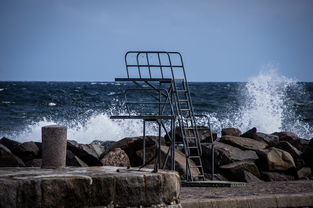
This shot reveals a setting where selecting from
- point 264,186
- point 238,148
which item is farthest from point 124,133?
point 264,186

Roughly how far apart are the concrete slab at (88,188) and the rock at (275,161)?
6.88 m

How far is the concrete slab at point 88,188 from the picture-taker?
6.59m

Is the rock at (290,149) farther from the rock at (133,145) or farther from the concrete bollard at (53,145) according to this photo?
the concrete bollard at (53,145)

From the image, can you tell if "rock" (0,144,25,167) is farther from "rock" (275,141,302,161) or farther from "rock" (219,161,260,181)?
"rock" (275,141,302,161)

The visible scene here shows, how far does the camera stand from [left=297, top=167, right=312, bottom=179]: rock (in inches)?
563

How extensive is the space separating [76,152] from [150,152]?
1518mm

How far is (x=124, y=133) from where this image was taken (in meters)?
25.3

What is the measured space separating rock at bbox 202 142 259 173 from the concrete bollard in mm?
6582

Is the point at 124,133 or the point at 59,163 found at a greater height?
the point at 124,133

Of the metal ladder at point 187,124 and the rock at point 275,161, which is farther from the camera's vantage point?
the rock at point 275,161

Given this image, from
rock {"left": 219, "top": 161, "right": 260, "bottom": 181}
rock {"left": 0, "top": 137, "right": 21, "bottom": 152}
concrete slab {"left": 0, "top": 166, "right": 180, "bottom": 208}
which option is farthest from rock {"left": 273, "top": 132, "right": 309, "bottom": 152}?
concrete slab {"left": 0, "top": 166, "right": 180, "bottom": 208}

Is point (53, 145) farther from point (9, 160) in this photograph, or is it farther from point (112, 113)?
point (112, 113)

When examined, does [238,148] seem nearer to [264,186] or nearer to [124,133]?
[264,186]

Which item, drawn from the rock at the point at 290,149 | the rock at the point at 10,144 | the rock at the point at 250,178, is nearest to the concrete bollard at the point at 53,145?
the rock at the point at 250,178
